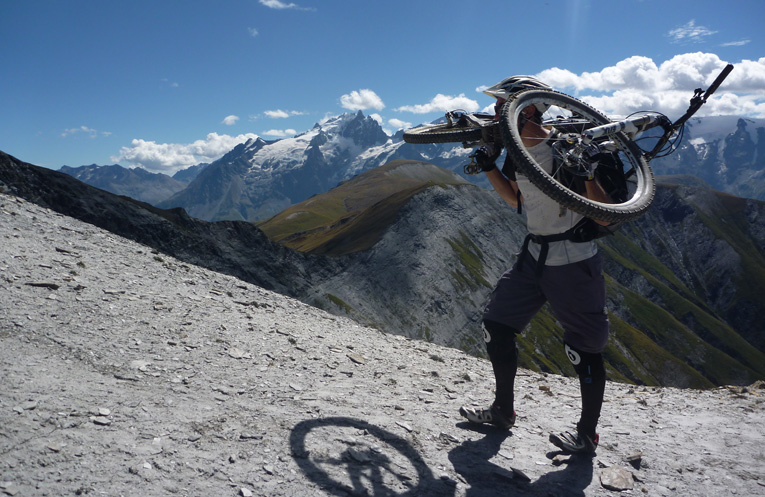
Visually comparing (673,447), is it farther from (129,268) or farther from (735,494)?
(129,268)

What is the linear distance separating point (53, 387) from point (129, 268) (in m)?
7.48

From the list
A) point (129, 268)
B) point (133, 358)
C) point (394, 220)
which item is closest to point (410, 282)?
point (394, 220)

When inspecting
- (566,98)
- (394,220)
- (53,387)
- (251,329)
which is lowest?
(53,387)

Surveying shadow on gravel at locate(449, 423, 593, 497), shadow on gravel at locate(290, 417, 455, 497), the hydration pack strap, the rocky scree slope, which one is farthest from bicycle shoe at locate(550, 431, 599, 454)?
the rocky scree slope

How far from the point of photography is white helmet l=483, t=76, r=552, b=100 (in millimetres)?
7777

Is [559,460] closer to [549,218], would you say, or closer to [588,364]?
[588,364]

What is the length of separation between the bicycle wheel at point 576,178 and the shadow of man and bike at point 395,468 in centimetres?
354

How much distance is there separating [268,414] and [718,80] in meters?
9.22

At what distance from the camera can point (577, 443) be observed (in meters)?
7.04

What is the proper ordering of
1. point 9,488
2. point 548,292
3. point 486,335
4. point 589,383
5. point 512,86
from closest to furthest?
point 9,488
point 548,292
point 589,383
point 486,335
point 512,86

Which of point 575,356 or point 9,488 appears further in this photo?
point 575,356

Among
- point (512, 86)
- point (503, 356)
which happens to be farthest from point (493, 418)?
point (512, 86)

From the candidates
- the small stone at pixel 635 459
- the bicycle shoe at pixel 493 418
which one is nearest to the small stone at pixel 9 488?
the bicycle shoe at pixel 493 418

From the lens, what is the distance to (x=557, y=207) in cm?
661
